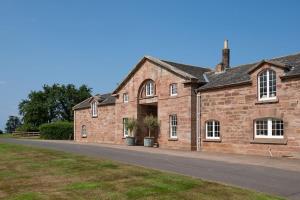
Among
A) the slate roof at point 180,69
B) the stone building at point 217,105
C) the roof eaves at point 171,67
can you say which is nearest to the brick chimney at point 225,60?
the stone building at point 217,105

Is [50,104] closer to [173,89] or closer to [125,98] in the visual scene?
[125,98]

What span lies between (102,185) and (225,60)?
78.1ft

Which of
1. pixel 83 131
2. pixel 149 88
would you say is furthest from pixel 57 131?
pixel 149 88

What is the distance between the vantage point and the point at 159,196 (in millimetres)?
9336

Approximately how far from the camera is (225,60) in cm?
3222

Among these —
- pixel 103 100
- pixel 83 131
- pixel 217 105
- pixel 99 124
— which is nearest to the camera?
pixel 217 105

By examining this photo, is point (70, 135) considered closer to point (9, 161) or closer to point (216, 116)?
point (216, 116)

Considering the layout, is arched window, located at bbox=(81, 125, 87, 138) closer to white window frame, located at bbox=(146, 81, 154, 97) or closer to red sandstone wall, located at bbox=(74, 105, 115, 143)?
red sandstone wall, located at bbox=(74, 105, 115, 143)

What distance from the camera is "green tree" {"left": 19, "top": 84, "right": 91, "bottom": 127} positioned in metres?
74.4

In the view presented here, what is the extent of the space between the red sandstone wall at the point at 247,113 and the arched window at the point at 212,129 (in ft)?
1.19

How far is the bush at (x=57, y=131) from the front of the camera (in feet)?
170

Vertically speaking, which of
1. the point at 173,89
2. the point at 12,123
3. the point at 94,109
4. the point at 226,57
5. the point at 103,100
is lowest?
the point at 12,123

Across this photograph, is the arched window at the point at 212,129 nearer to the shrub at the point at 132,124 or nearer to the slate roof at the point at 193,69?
the slate roof at the point at 193,69

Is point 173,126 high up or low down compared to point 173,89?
down
